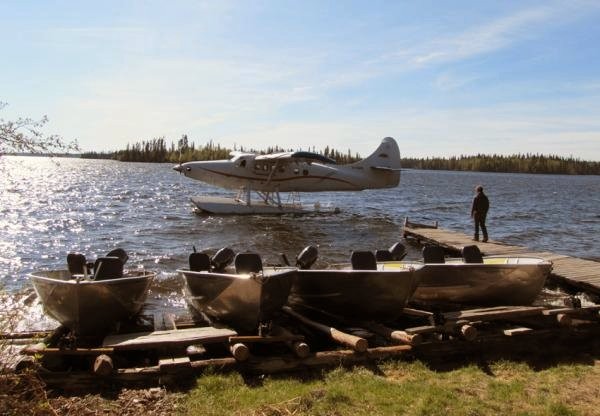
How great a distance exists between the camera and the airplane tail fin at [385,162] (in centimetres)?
3509

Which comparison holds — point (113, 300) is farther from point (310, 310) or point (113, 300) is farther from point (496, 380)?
point (496, 380)

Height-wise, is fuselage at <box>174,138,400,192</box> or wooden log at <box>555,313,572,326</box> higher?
fuselage at <box>174,138,400,192</box>

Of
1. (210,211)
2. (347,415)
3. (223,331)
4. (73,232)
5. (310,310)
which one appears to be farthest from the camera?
(210,211)

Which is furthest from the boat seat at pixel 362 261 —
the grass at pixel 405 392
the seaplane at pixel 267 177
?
the seaplane at pixel 267 177

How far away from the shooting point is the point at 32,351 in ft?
22.2

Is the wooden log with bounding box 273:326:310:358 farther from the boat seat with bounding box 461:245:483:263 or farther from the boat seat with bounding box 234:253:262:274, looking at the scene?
the boat seat with bounding box 461:245:483:263

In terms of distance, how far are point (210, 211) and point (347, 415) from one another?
78.3ft

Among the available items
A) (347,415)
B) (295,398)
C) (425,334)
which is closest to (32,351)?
(295,398)

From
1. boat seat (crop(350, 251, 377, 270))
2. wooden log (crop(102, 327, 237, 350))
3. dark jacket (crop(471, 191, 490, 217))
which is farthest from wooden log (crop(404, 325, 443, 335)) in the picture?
dark jacket (crop(471, 191, 490, 217))

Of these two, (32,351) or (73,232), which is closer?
(32,351)

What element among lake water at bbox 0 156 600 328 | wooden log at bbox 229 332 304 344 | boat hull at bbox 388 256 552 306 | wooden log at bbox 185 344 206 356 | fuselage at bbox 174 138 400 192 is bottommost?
lake water at bbox 0 156 600 328

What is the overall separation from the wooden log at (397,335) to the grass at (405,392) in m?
0.38

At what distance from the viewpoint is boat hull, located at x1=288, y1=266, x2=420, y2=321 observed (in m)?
8.75

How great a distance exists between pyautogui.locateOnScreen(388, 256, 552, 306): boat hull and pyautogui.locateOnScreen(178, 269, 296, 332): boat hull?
296 cm
